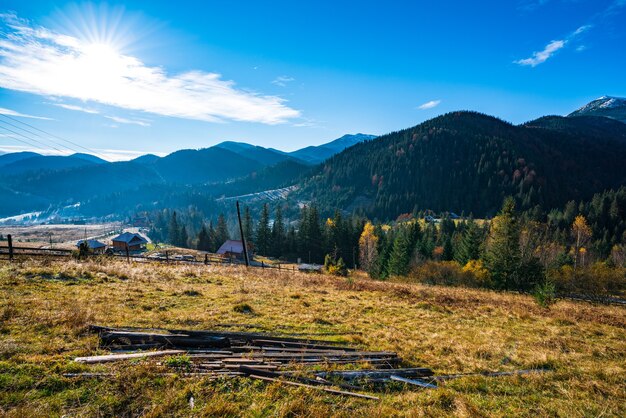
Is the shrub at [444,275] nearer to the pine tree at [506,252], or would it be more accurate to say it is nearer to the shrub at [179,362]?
the pine tree at [506,252]

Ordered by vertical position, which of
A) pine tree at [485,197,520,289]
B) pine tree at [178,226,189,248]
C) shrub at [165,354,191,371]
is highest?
shrub at [165,354,191,371]

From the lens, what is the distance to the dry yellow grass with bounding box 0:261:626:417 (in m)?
5.74

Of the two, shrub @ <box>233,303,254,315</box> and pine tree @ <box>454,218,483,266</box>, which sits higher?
shrub @ <box>233,303,254,315</box>

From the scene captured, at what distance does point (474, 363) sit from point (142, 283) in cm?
1756

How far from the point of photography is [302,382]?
6.83 m

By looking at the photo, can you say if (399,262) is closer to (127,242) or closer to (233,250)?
(233,250)

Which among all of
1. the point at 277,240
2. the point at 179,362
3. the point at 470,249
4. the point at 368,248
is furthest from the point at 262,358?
the point at 277,240

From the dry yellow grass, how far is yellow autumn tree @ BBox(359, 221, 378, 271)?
54.7m

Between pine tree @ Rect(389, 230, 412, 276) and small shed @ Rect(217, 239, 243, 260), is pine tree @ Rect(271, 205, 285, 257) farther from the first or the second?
pine tree @ Rect(389, 230, 412, 276)

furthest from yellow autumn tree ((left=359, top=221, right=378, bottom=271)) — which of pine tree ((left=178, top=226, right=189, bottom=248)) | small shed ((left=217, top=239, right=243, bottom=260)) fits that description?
pine tree ((left=178, top=226, right=189, bottom=248))

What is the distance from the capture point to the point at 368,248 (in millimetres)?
79812

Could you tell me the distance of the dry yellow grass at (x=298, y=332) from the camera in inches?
226

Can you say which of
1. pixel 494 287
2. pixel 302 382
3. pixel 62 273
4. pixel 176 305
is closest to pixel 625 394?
pixel 302 382

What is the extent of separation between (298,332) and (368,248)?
234 ft
